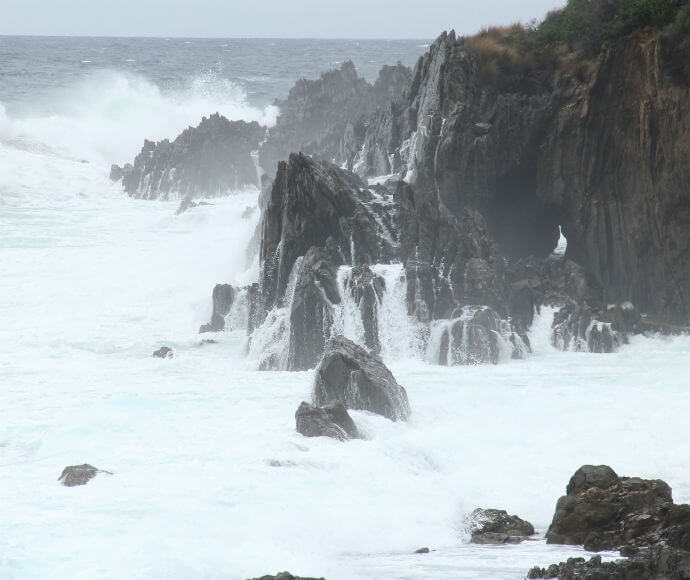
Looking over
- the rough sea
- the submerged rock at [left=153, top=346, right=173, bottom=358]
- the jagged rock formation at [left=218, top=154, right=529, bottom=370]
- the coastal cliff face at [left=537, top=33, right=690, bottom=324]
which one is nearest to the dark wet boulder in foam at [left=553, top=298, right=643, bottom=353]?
the rough sea

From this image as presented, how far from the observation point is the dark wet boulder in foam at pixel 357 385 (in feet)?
67.1

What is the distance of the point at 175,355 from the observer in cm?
2823

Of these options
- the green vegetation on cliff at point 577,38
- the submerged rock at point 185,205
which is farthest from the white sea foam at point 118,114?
the green vegetation on cliff at point 577,38

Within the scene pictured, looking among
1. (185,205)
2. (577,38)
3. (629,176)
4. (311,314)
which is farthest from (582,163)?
(185,205)

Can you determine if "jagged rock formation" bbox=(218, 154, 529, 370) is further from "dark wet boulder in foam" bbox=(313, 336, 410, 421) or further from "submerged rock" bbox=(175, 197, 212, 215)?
"submerged rock" bbox=(175, 197, 212, 215)

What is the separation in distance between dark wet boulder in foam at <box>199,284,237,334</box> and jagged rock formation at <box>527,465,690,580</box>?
807 inches

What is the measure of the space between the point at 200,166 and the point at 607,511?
170 ft

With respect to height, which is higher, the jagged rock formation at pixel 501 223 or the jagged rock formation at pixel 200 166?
the jagged rock formation at pixel 200 166

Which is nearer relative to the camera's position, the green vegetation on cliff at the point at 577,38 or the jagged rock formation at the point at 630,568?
the jagged rock formation at the point at 630,568

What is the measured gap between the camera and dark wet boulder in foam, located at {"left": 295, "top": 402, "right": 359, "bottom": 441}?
1822cm

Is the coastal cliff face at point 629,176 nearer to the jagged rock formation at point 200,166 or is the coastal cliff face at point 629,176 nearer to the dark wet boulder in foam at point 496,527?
the dark wet boulder in foam at point 496,527

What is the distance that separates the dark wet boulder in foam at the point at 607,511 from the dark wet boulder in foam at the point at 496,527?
783 millimetres

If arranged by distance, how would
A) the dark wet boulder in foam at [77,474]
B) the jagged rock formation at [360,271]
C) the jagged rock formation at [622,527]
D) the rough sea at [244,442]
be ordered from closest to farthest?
the jagged rock formation at [622,527] → the rough sea at [244,442] → the dark wet boulder in foam at [77,474] → the jagged rock formation at [360,271]

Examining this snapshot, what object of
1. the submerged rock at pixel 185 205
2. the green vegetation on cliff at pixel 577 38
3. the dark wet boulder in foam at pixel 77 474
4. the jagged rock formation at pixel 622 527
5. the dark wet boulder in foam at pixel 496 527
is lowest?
the dark wet boulder in foam at pixel 496 527
